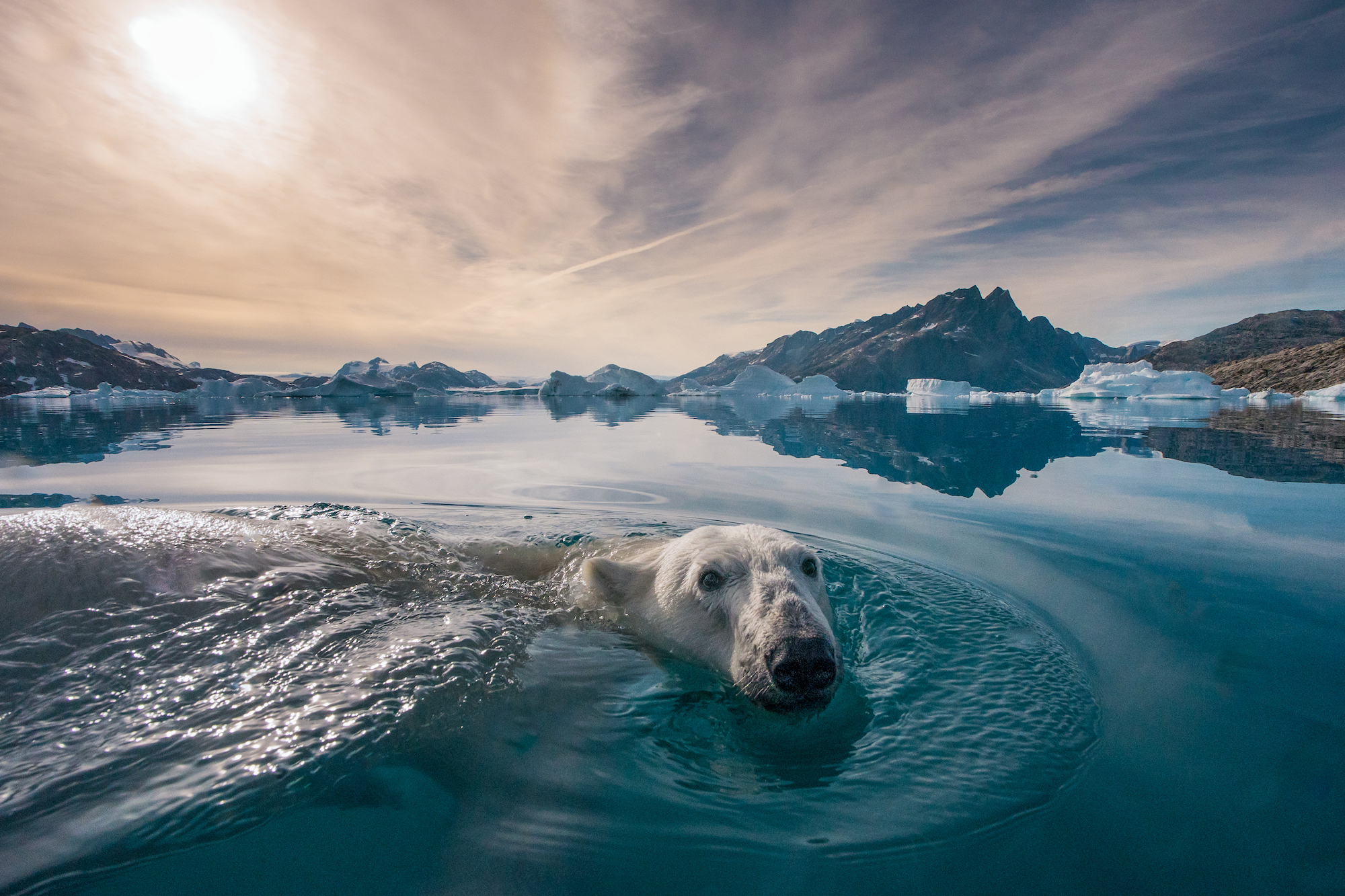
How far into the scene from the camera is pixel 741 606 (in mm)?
3998

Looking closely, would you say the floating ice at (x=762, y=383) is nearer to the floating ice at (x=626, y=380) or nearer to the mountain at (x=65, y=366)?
the floating ice at (x=626, y=380)

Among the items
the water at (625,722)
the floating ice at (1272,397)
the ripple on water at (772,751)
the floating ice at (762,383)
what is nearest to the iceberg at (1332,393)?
the floating ice at (1272,397)

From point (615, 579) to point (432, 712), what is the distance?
1.86 metres

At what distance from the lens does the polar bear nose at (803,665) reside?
3.35m

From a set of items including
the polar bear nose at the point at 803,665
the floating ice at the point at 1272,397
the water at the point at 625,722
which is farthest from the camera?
the floating ice at the point at 1272,397

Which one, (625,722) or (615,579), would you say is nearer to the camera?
(625,722)

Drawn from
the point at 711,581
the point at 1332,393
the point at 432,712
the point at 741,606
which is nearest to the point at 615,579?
the point at 711,581

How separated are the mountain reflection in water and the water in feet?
19.9

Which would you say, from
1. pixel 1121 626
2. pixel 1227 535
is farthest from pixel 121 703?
pixel 1227 535

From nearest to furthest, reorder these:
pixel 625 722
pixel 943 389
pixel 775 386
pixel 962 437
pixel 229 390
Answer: pixel 625 722
pixel 962 437
pixel 943 389
pixel 775 386
pixel 229 390

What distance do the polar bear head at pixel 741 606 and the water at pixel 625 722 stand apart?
0.85 ft

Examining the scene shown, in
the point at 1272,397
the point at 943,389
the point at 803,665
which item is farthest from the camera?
the point at 943,389

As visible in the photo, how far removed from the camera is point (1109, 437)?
20922 millimetres

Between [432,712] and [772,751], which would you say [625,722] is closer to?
[772,751]
